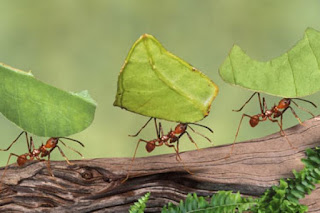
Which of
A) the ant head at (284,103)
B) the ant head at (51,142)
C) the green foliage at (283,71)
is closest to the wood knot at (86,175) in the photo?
the ant head at (51,142)

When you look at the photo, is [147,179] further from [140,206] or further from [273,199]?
[273,199]

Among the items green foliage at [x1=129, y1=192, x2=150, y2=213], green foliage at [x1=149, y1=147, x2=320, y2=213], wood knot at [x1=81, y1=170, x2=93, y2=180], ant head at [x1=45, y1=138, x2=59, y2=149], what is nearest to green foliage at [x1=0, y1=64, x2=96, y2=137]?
ant head at [x1=45, y1=138, x2=59, y2=149]

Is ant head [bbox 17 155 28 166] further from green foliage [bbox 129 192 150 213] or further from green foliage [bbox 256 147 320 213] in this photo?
green foliage [bbox 256 147 320 213]

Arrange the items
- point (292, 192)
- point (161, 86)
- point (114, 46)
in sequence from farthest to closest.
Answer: point (114, 46)
point (292, 192)
point (161, 86)

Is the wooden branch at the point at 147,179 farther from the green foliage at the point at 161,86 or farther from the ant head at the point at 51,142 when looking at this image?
the green foliage at the point at 161,86

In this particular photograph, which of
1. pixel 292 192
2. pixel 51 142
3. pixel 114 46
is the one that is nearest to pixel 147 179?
pixel 51 142

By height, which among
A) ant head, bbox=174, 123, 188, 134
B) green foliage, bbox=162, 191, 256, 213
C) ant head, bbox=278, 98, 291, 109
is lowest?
green foliage, bbox=162, 191, 256, 213
